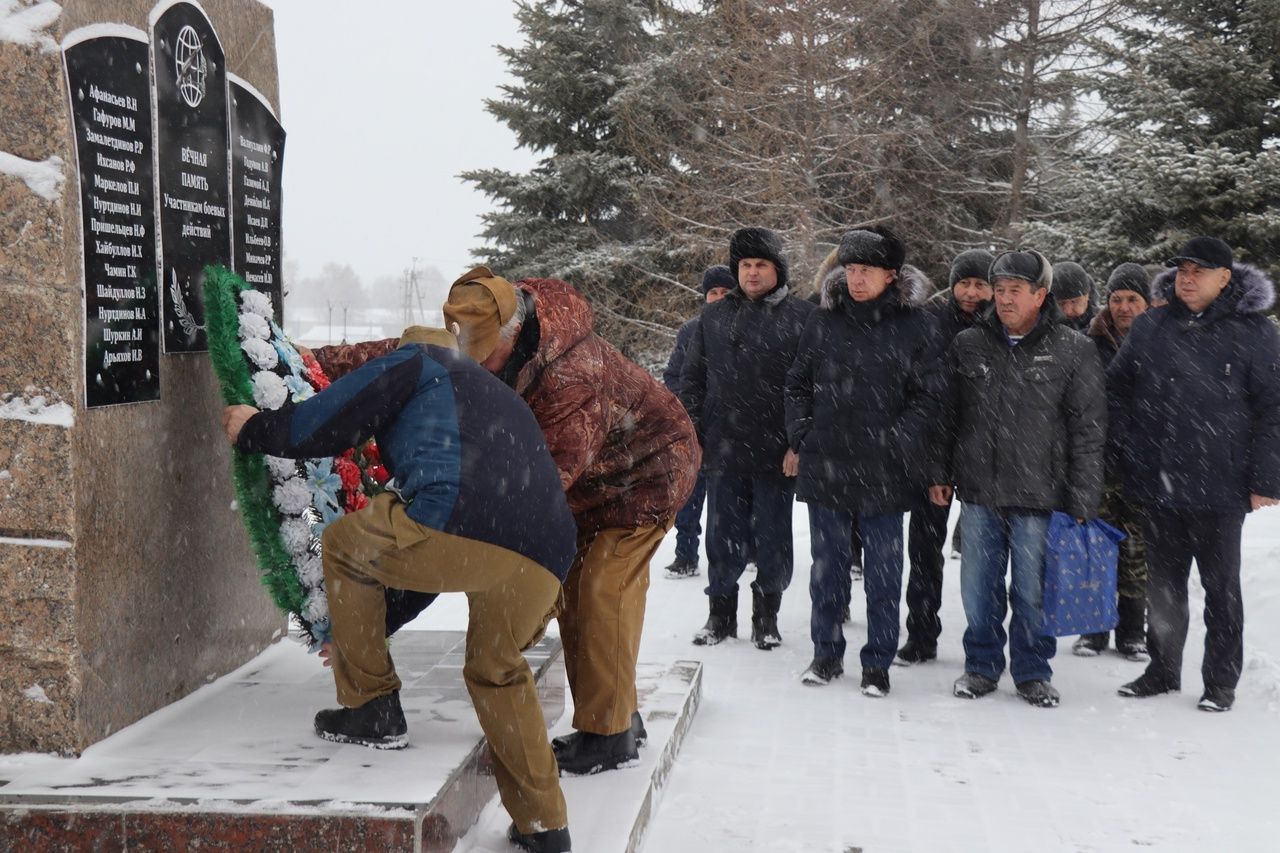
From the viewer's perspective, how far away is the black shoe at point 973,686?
220 inches

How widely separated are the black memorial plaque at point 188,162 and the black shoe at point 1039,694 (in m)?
3.82

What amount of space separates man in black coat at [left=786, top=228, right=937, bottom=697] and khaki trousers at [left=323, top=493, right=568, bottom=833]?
2.59 metres

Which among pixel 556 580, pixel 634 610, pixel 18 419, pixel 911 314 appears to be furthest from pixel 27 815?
pixel 911 314

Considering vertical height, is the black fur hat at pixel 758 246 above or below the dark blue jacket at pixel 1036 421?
above

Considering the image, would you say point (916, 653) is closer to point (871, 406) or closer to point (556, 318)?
point (871, 406)

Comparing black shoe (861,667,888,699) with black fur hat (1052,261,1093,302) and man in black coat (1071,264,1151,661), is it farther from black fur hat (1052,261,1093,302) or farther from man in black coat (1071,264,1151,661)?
black fur hat (1052,261,1093,302)

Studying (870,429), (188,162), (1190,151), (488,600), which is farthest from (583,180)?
(488,600)

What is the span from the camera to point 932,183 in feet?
60.2

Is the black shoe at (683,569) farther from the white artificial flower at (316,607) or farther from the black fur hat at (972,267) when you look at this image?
the white artificial flower at (316,607)

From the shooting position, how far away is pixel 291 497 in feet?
12.4

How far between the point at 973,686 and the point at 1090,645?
4.33 ft

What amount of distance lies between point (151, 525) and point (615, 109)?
1725 centimetres

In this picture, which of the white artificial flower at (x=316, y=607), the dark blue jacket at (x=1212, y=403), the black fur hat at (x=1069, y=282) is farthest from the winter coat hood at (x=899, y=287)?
the white artificial flower at (x=316, y=607)

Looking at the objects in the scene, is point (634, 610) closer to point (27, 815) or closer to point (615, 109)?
point (27, 815)
